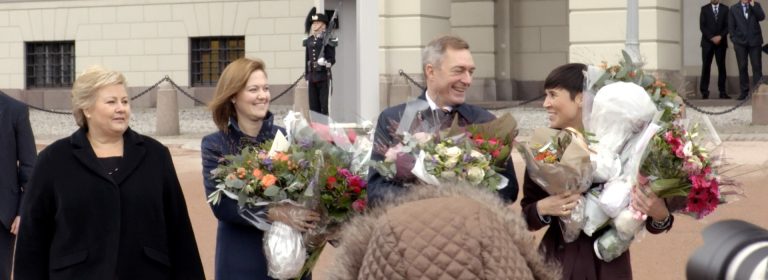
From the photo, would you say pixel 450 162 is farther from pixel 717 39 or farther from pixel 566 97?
pixel 717 39

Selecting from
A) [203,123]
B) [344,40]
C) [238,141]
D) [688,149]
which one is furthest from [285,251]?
[203,123]

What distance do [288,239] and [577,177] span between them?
1193mm

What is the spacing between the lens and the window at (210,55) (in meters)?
30.8

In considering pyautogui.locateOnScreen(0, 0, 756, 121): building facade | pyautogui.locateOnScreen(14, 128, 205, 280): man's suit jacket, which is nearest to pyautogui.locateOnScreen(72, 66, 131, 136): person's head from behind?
pyautogui.locateOnScreen(14, 128, 205, 280): man's suit jacket

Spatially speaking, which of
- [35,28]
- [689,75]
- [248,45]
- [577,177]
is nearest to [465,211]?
[577,177]

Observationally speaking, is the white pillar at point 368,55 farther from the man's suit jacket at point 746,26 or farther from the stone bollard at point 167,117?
the man's suit jacket at point 746,26

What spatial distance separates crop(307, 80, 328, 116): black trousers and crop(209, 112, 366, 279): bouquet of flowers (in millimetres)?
15920

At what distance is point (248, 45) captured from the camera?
98.8ft

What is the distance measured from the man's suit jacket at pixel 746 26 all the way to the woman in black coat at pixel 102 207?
18779mm

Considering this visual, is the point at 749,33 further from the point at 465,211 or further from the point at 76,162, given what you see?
the point at 465,211

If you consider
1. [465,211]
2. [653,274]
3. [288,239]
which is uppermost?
[465,211]

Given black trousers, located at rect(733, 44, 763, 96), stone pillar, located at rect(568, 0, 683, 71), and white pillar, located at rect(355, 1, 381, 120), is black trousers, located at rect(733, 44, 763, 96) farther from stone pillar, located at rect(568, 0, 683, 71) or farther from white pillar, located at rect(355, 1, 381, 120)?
white pillar, located at rect(355, 1, 381, 120)

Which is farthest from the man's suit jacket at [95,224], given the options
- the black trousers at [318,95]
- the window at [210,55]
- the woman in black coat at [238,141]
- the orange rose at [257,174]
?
the window at [210,55]

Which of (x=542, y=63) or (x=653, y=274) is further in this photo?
(x=542, y=63)
